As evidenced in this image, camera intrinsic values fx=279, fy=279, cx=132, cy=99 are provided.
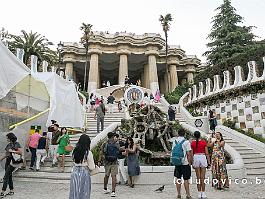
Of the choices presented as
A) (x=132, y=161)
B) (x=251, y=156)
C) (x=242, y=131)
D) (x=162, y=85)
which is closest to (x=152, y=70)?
(x=162, y=85)

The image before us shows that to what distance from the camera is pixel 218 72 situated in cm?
2042

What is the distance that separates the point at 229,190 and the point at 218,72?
46.8 ft

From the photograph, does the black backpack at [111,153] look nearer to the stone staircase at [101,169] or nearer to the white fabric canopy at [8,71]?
the stone staircase at [101,169]

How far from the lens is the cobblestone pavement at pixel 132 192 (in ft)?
22.0

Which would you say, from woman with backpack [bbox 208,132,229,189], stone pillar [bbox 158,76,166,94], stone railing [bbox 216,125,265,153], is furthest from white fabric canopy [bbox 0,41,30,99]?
stone pillar [bbox 158,76,166,94]

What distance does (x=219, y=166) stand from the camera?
7406mm

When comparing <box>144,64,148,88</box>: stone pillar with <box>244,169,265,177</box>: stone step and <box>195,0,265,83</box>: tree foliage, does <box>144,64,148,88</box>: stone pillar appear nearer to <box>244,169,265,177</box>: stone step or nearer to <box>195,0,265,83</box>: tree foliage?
<box>195,0,265,83</box>: tree foliage

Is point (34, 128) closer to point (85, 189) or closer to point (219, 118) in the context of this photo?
point (85, 189)

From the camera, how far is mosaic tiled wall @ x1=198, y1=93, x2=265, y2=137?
13.6 metres

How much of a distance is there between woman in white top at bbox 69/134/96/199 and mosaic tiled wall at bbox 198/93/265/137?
1112cm

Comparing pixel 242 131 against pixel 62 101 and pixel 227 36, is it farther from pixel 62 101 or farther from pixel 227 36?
pixel 227 36

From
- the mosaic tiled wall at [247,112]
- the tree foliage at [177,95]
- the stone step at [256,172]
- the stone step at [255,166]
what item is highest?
the tree foliage at [177,95]

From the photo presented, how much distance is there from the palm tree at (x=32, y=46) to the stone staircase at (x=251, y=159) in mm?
23681

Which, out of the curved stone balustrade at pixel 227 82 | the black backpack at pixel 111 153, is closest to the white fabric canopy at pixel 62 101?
the black backpack at pixel 111 153
